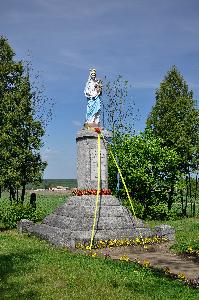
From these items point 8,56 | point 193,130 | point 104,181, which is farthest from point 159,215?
point 8,56

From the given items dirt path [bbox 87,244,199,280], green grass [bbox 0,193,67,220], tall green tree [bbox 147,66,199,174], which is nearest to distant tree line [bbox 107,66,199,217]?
tall green tree [bbox 147,66,199,174]

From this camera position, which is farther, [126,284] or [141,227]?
[141,227]

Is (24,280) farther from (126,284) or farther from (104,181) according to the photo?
(104,181)

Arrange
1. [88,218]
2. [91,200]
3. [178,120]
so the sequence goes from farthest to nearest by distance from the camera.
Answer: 1. [178,120]
2. [91,200]
3. [88,218]

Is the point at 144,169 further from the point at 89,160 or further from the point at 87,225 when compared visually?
the point at 87,225

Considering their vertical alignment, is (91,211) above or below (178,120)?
below

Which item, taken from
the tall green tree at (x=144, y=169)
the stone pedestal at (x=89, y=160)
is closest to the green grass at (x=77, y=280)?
the stone pedestal at (x=89, y=160)

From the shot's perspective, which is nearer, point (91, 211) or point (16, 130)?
point (91, 211)

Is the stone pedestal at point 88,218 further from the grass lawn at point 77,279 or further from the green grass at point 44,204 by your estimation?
the green grass at point 44,204

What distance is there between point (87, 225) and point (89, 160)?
12.8 ft

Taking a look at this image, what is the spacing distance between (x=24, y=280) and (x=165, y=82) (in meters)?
30.5

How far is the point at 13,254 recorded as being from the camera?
15.5 meters

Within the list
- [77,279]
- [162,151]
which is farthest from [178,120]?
[77,279]

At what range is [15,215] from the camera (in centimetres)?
2503
